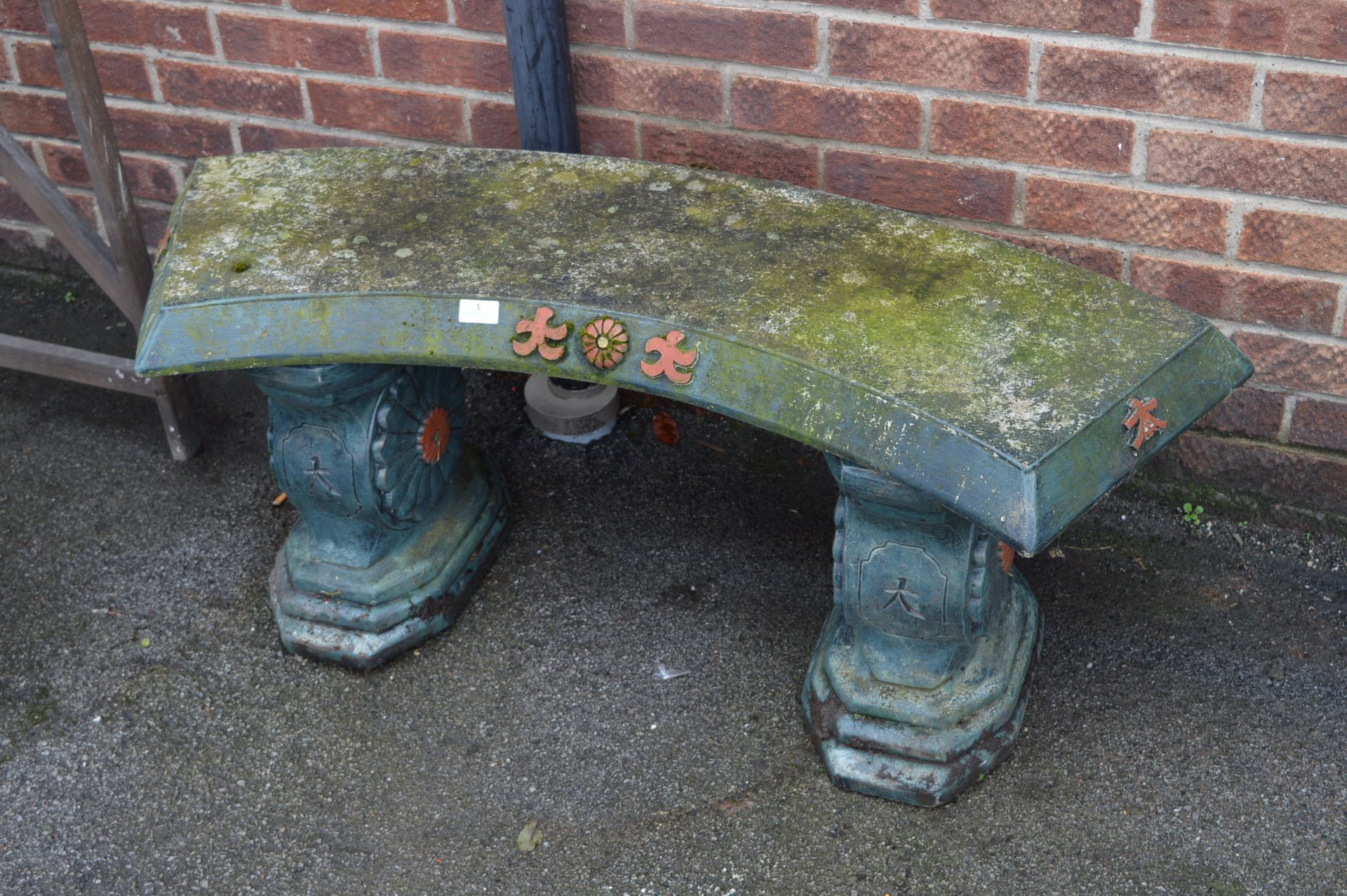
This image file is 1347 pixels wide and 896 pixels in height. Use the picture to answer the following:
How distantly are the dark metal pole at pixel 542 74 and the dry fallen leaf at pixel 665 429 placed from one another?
613 mm

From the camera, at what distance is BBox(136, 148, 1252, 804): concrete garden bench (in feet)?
5.84

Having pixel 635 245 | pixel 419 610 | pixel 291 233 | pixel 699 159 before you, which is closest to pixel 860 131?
pixel 699 159

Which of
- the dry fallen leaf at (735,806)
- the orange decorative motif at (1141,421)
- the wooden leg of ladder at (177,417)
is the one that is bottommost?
the dry fallen leaf at (735,806)

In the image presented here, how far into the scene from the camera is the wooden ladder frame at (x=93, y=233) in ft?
7.88

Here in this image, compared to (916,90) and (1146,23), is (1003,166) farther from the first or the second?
(1146,23)

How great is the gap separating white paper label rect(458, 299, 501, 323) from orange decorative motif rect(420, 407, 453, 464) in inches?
17.1

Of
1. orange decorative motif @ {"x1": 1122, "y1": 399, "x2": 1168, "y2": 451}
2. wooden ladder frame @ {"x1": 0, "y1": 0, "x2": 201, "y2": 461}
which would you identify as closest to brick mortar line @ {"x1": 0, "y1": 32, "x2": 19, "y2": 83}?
wooden ladder frame @ {"x1": 0, "y1": 0, "x2": 201, "y2": 461}

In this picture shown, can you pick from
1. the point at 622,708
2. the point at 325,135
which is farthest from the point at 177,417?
the point at 622,708

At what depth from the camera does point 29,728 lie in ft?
7.54

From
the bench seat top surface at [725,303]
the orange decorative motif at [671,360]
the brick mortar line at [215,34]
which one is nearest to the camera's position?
the bench seat top surface at [725,303]

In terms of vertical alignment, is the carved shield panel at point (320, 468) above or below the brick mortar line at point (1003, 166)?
below

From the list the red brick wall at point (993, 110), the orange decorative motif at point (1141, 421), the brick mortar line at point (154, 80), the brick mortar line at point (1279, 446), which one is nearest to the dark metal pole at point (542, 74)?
the red brick wall at point (993, 110)

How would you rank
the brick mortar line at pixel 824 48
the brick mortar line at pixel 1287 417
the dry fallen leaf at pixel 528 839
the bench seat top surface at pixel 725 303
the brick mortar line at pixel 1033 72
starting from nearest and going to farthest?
1. the bench seat top surface at pixel 725 303
2. the dry fallen leaf at pixel 528 839
3. the brick mortar line at pixel 1033 72
4. the brick mortar line at pixel 824 48
5. the brick mortar line at pixel 1287 417

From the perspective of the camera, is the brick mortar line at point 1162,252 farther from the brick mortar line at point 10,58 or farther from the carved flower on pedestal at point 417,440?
the brick mortar line at point 10,58
